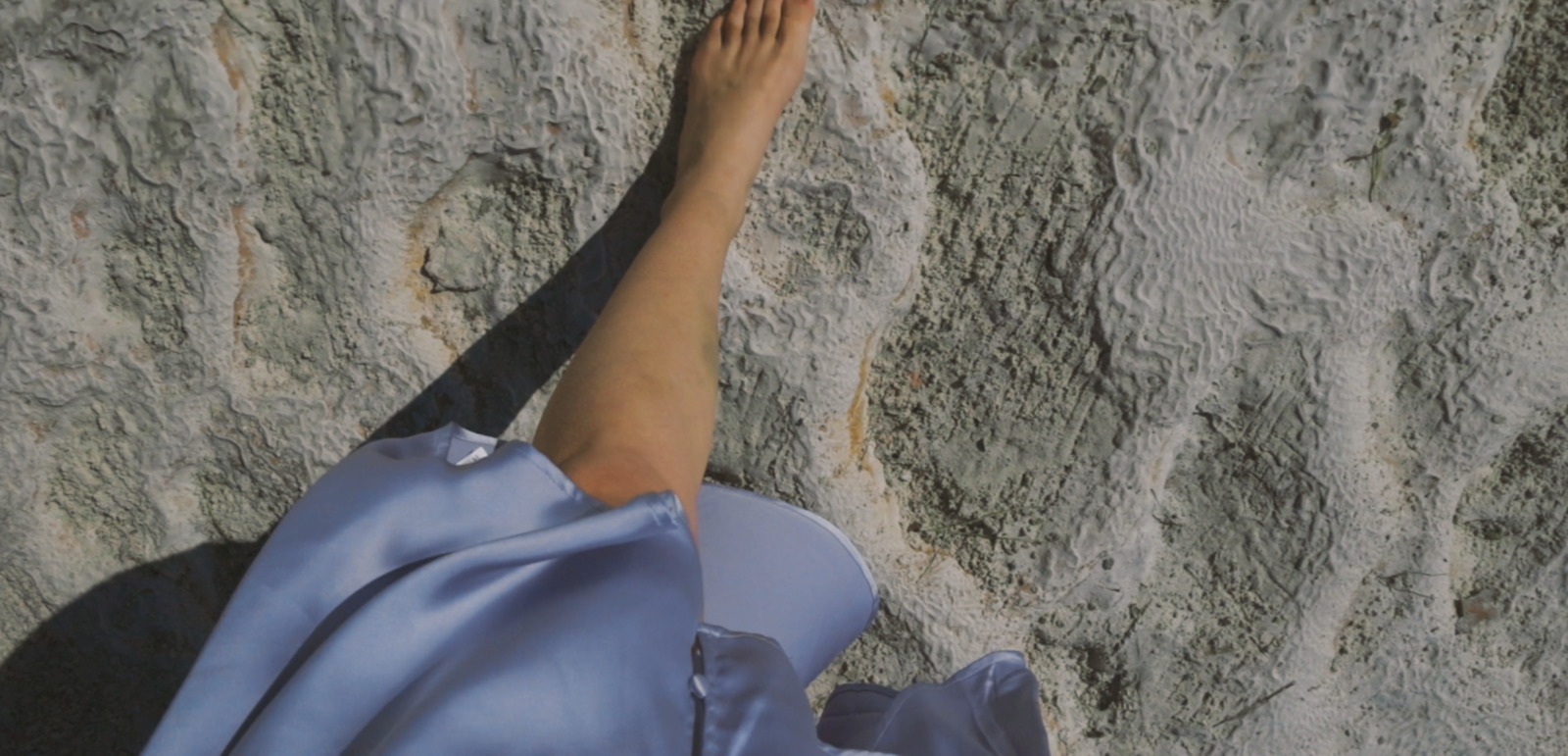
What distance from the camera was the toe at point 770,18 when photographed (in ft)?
2.79

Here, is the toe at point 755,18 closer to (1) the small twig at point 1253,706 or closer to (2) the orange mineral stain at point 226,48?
(2) the orange mineral stain at point 226,48

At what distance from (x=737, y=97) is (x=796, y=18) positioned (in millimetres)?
95

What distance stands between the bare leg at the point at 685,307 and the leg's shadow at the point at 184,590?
66 millimetres

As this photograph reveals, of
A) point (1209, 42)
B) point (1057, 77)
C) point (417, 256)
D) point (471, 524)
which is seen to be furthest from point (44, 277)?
point (1209, 42)

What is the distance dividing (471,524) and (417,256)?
454mm

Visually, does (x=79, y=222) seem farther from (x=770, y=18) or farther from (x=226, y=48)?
(x=770, y=18)

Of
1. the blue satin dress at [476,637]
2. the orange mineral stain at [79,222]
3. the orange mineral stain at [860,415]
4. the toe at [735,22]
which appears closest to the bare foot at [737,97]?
the toe at [735,22]

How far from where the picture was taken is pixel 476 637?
0.50 meters

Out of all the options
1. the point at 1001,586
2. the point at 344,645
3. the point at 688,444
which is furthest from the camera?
the point at 1001,586

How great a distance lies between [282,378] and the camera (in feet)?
3.12

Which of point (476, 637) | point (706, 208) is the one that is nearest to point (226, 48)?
point (706, 208)

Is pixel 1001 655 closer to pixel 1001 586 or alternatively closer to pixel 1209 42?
pixel 1001 586

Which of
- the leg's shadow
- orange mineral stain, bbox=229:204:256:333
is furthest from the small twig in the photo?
orange mineral stain, bbox=229:204:256:333

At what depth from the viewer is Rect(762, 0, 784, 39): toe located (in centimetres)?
85
